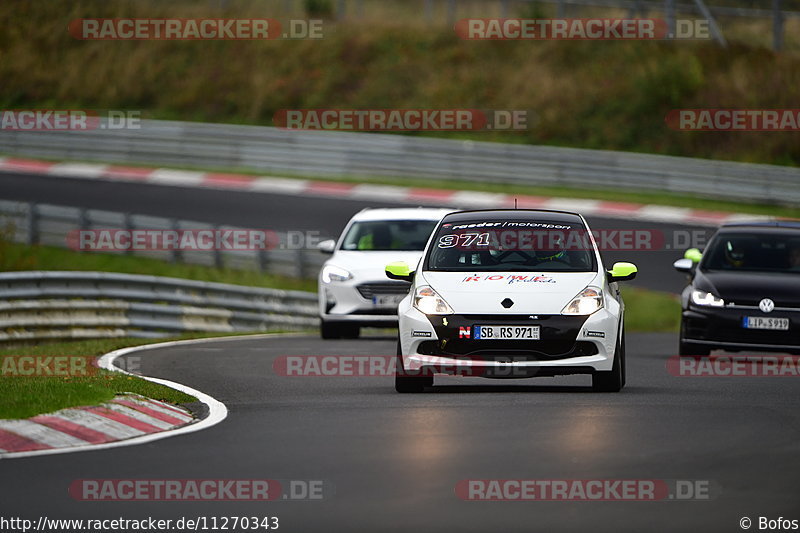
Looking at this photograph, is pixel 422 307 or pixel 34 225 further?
pixel 34 225

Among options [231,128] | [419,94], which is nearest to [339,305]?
[231,128]

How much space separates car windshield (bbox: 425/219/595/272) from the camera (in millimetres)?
13180

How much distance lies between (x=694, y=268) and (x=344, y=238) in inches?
197

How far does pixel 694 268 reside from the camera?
17.5m

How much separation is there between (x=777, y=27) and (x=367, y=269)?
81.6ft

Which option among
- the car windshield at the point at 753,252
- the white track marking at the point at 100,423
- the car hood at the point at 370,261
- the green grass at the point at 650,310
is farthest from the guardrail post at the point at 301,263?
the white track marking at the point at 100,423

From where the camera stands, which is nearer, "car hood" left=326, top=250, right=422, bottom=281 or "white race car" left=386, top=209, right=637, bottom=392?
"white race car" left=386, top=209, right=637, bottom=392

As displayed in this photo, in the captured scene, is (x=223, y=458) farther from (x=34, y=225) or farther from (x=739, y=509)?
(x=34, y=225)

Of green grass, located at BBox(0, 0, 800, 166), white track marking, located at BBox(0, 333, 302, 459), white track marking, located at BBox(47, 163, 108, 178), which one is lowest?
white track marking, located at BBox(0, 333, 302, 459)

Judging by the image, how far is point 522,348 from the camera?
40.4ft

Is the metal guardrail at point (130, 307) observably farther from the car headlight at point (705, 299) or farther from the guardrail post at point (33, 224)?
the car headlight at point (705, 299)

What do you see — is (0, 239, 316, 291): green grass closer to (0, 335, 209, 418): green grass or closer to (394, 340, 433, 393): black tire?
(0, 335, 209, 418): green grass

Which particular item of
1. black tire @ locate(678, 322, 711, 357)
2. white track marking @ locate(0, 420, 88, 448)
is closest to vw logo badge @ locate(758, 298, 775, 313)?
black tire @ locate(678, 322, 711, 357)

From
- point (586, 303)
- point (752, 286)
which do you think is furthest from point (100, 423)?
point (752, 286)
